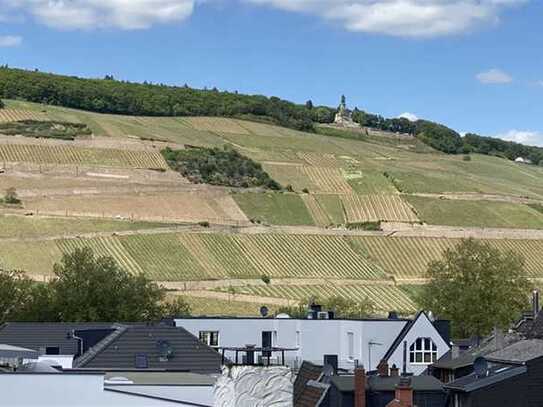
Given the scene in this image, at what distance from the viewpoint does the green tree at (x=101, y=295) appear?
7550 cm

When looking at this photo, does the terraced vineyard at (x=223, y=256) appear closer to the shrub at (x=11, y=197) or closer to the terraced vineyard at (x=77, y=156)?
the shrub at (x=11, y=197)

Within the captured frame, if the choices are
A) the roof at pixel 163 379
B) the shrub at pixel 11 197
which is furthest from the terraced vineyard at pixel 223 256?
the roof at pixel 163 379

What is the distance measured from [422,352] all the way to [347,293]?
214ft

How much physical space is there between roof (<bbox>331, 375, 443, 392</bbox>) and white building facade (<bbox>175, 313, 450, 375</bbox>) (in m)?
12.9

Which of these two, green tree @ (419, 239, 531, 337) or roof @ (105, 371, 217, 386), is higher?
green tree @ (419, 239, 531, 337)

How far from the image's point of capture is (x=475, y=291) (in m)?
80.8

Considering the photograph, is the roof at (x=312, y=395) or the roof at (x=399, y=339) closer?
the roof at (x=312, y=395)

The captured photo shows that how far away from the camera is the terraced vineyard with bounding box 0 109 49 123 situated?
182 m

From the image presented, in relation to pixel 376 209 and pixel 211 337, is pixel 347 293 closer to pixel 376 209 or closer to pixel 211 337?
pixel 376 209

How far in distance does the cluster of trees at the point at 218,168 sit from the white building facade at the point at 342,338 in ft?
356

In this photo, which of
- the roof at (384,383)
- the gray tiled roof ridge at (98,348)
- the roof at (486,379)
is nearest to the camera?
the roof at (384,383)

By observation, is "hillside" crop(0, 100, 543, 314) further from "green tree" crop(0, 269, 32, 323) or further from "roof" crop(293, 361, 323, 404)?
"roof" crop(293, 361, 323, 404)

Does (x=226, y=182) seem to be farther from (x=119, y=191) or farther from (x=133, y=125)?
(x=133, y=125)

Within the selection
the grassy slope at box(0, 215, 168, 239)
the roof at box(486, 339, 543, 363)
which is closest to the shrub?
the grassy slope at box(0, 215, 168, 239)
